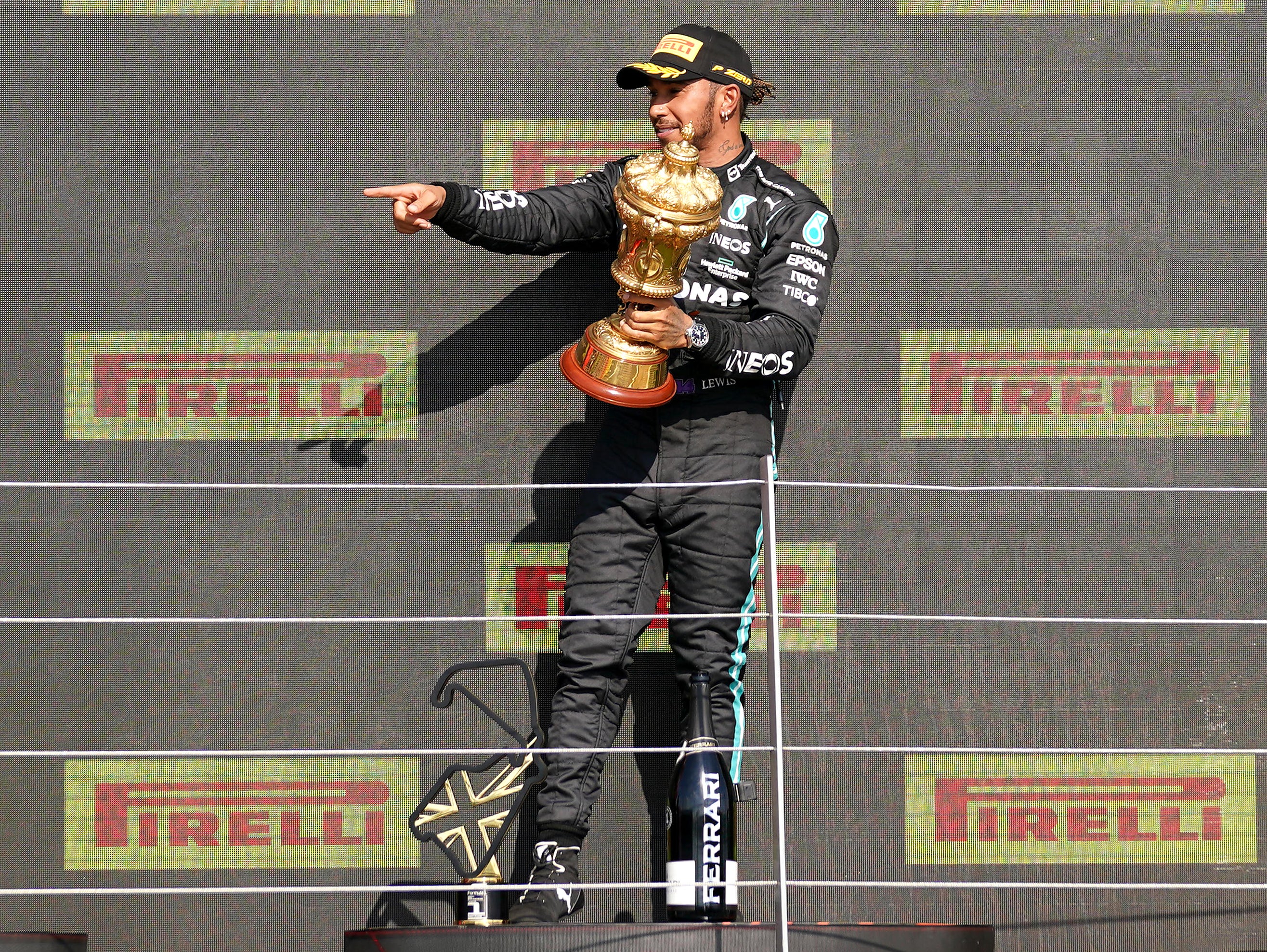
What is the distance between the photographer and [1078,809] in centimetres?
277

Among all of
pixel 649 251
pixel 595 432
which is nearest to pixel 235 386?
Answer: pixel 595 432

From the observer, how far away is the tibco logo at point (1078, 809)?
2766 millimetres

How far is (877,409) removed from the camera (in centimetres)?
283

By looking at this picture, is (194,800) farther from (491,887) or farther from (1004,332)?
(1004,332)

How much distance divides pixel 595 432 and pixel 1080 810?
50.6 inches

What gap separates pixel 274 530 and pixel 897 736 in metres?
1.37

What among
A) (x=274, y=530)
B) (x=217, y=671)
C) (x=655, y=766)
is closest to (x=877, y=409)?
(x=655, y=766)

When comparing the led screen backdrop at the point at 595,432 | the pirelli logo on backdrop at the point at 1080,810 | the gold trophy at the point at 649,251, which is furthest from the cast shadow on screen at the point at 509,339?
the pirelli logo on backdrop at the point at 1080,810

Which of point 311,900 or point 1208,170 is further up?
point 1208,170

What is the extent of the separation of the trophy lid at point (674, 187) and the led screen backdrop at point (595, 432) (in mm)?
685

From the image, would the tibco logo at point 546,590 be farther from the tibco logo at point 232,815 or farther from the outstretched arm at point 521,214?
the outstretched arm at point 521,214

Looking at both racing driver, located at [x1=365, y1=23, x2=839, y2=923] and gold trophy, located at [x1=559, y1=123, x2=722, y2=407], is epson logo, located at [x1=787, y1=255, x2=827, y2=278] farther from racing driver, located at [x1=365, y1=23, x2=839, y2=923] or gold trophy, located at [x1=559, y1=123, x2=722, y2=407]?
gold trophy, located at [x1=559, y1=123, x2=722, y2=407]

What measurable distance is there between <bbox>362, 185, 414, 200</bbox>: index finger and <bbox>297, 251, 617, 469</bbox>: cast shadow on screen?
579 millimetres

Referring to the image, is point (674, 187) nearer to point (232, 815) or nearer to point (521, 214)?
point (521, 214)
